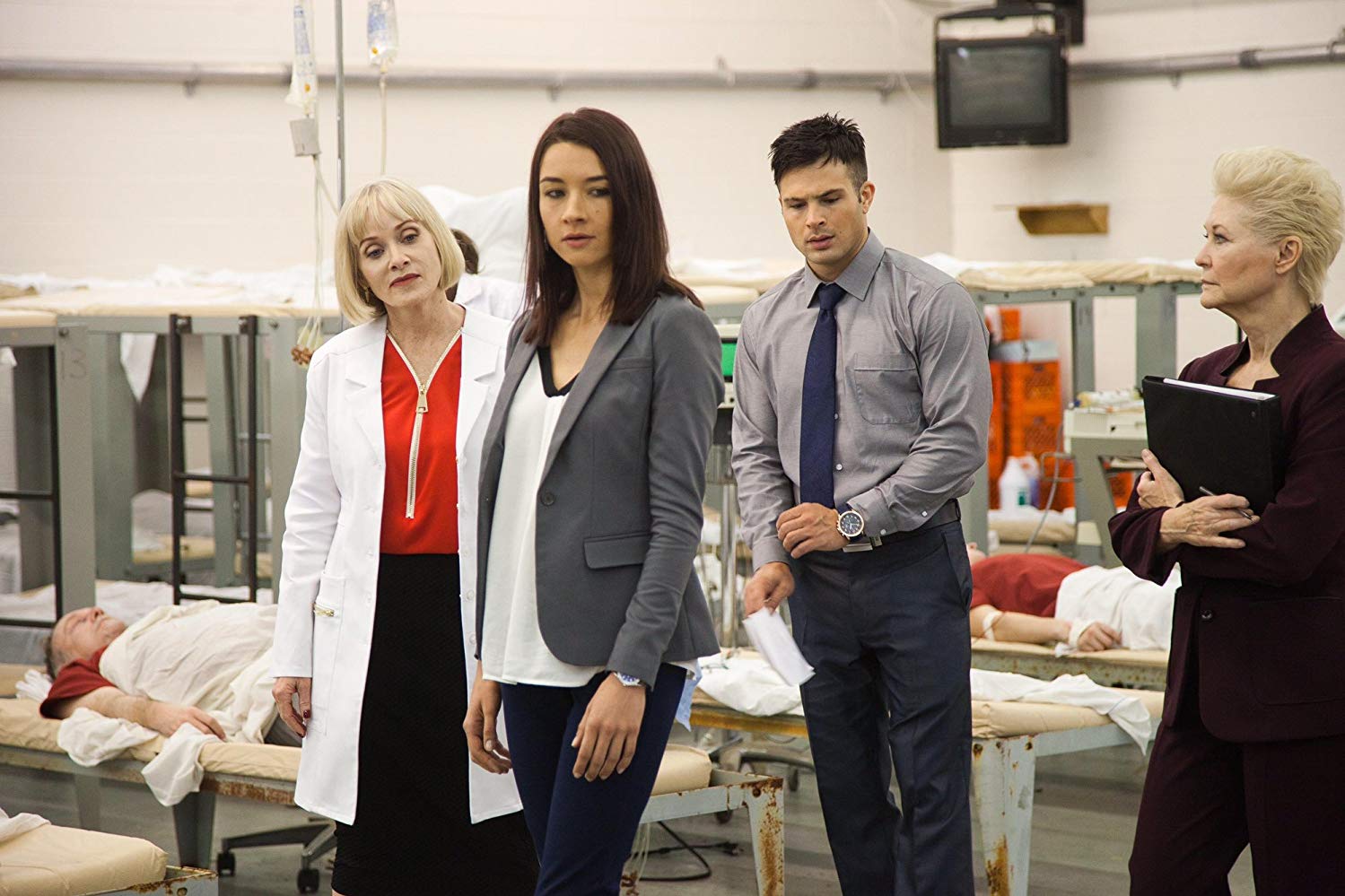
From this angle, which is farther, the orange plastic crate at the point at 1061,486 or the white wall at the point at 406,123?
the orange plastic crate at the point at 1061,486

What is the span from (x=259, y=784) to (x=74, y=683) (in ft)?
3.05

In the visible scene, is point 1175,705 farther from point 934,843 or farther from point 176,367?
point 176,367

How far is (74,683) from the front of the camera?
412cm

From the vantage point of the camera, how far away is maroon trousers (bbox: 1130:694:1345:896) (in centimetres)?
201

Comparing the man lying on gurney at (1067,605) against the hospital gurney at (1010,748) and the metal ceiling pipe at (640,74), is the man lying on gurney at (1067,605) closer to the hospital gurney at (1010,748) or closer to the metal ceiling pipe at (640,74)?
the hospital gurney at (1010,748)

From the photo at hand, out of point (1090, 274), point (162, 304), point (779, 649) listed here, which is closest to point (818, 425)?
point (779, 649)

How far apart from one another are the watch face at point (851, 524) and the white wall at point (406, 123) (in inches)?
262

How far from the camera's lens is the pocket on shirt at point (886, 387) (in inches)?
103

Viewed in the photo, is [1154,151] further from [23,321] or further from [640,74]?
[23,321]

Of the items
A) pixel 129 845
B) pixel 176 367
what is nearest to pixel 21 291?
pixel 176 367

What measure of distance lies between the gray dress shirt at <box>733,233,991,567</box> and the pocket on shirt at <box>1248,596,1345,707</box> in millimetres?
624

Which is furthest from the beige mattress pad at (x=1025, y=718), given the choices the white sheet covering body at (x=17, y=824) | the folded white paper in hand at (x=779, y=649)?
the white sheet covering body at (x=17, y=824)

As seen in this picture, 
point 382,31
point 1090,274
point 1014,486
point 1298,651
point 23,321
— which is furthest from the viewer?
point 1014,486

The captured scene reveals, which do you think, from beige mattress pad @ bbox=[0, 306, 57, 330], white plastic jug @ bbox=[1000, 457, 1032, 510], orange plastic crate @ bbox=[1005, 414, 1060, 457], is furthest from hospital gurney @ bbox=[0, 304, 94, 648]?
orange plastic crate @ bbox=[1005, 414, 1060, 457]
